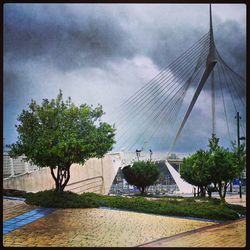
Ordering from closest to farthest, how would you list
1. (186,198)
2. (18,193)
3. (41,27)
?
(41,27)
(18,193)
(186,198)

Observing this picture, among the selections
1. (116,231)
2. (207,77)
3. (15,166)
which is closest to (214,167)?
(207,77)

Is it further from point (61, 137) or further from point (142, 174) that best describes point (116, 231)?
point (61, 137)

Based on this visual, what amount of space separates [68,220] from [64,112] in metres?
1.41

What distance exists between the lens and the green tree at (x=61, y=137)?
5290 mm

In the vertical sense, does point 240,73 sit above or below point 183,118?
above

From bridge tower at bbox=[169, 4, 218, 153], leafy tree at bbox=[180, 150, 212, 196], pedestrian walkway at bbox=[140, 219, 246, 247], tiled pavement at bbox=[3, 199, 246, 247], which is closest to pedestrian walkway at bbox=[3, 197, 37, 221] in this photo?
tiled pavement at bbox=[3, 199, 246, 247]

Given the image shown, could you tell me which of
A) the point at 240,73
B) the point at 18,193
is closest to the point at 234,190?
the point at 240,73

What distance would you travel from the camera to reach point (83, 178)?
5.61 metres

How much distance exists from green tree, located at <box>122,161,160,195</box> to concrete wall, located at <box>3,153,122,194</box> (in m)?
0.24

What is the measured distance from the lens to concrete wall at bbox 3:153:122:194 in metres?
5.37

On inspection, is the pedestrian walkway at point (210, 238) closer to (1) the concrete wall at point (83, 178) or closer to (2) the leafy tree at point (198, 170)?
(2) the leafy tree at point (198, 170)

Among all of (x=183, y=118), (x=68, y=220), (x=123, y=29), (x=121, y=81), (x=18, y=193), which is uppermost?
(x=123, y=29)

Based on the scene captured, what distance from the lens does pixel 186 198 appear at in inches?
226

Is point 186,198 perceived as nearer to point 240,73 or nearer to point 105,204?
point 105,204
